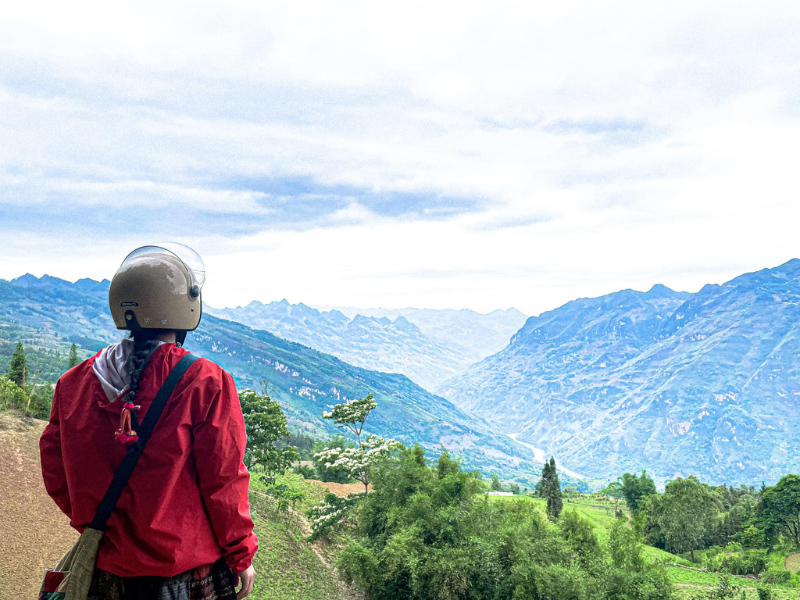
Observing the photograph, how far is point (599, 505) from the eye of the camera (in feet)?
305

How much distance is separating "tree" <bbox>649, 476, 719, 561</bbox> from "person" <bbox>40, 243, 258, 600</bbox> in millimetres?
64852

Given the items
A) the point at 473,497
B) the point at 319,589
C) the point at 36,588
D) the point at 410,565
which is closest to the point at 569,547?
the point at 473,497

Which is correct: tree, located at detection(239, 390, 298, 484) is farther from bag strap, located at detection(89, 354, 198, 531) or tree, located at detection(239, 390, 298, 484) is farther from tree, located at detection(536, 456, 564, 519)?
tree, located at detection(536, 456, 564, 519)

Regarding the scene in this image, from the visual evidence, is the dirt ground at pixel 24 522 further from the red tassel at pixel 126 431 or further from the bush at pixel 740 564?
the bush at pixel 740 564

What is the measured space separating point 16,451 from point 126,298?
18315 millimetres

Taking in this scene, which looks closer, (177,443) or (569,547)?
(177,443)

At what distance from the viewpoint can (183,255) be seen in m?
3.46

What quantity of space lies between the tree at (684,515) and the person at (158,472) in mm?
64852

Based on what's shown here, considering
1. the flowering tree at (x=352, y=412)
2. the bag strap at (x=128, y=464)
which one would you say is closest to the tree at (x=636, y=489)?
the flowering tree at (x=352, y=412)

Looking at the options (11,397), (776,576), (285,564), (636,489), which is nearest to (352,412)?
(285,564)

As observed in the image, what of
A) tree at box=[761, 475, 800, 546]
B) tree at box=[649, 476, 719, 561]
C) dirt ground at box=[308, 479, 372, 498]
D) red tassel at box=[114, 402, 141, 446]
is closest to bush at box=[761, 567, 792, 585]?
tree at box=[649, 476, 719, 561]

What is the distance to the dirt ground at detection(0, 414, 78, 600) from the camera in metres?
12.6

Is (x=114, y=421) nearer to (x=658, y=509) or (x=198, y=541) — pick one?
(x=198, y=541)

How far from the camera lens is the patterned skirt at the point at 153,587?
282cm
